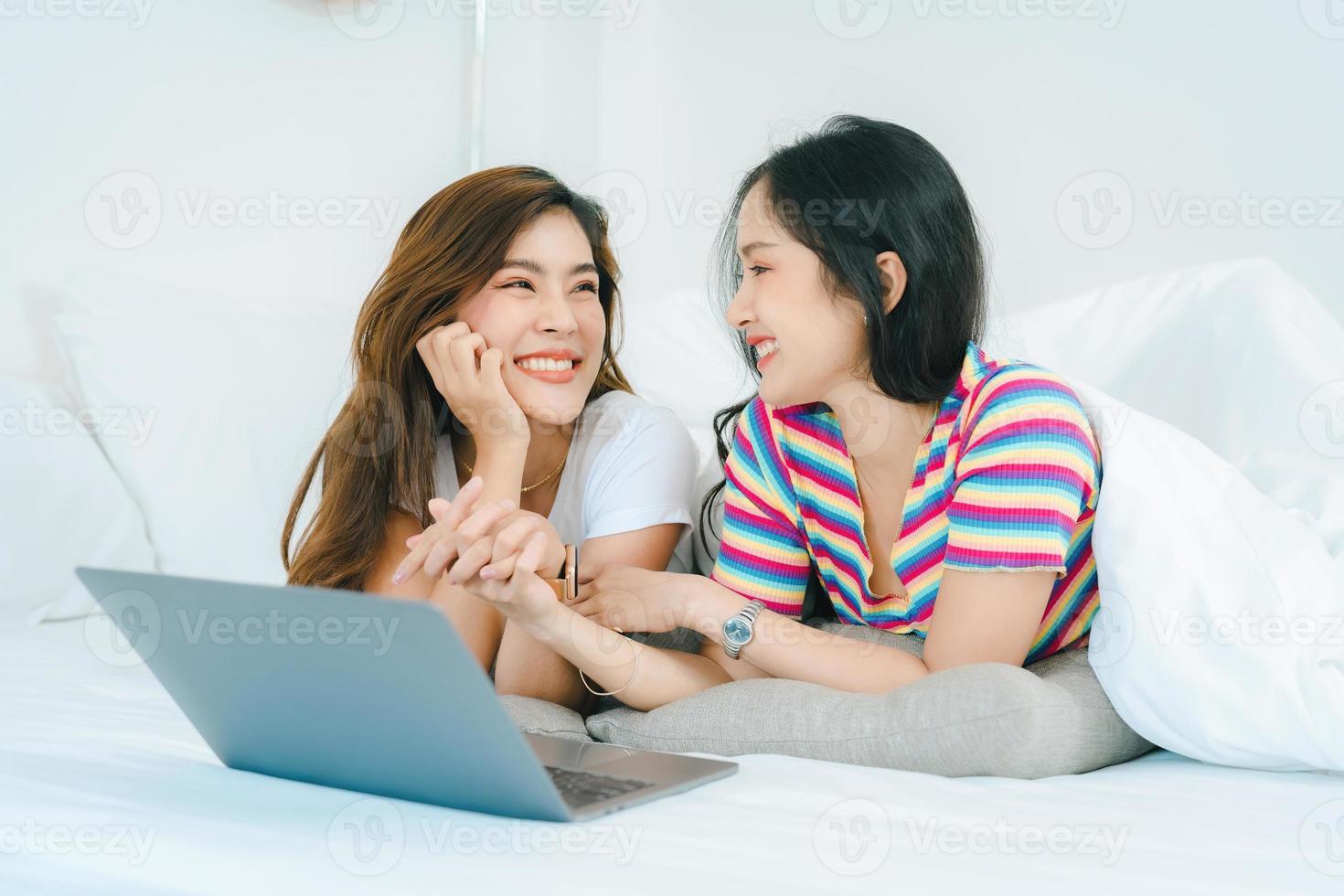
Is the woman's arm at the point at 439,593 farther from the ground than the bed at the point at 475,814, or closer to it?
closer to it

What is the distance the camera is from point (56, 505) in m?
1.54

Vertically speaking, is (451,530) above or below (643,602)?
above

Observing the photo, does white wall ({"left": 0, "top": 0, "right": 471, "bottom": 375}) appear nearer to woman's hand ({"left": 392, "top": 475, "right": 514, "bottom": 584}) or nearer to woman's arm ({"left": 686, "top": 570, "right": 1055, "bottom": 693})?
woman's hand ({"left": 392, "top": 475, "right": 514, "bottom": 584})

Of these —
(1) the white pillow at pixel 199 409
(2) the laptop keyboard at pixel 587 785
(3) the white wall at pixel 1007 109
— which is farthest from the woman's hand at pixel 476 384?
(3) the white wall at pixel 1007 109

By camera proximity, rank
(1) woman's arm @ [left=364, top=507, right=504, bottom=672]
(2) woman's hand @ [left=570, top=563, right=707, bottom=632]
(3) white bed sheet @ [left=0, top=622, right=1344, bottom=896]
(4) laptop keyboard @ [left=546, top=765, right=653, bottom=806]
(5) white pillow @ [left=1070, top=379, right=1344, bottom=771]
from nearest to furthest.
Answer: (3) white bed sheet @ [left=0, top=622, right=1344, bottom=896]
(4) laptop keyboard @ [left=546, top=765, right=653, bottom=806]
(5) white pillow @ [left=1070, top=379, right=1344, bottom=771]
(2) woman's hand @ [left=570, top=563, right=707, bottom=632]
(1) woman's arm @ [left=364, top=507, right=504, bottom=672]

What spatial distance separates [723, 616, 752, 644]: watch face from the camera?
112cm

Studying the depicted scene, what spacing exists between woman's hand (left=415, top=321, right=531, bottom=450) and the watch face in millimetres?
354

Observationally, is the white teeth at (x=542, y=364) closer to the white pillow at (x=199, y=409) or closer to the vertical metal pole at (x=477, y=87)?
the white pillow at (x=199, y=409)

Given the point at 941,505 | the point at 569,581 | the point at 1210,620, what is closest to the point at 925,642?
the point at 941,505

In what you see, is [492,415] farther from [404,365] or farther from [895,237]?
[895,237]

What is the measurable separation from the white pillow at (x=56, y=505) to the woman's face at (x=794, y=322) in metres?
0.97

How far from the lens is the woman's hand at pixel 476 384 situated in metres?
1.31

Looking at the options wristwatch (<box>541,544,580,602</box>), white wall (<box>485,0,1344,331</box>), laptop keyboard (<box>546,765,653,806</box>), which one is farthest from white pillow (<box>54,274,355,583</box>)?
Result: laptop keyboard (<box>546,765,653,806</box>)

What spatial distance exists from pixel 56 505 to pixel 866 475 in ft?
3.57
